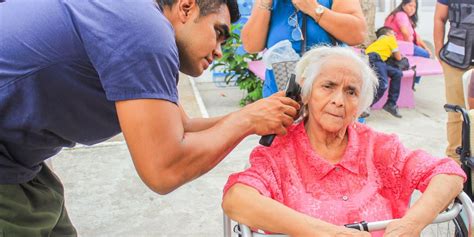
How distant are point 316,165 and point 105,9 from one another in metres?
1.15

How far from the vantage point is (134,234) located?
10.7 ft

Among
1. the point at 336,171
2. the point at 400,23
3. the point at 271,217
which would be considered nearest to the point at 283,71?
the point at 336,171

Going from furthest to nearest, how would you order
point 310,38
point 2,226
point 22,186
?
point 310,38 → point 22,186 → point 2,226

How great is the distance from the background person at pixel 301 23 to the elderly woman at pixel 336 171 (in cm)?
41

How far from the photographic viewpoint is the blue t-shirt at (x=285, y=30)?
2672 millimetres

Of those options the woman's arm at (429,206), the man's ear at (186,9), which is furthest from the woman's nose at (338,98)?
the man's ear at (186,9)

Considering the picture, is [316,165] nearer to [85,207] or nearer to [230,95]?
[85,207]

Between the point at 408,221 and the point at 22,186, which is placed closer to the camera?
the point at 22,186

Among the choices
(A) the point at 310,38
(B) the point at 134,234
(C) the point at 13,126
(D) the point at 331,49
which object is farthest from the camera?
(B) the point at 134,234

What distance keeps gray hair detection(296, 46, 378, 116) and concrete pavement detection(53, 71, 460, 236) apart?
148 centimetres

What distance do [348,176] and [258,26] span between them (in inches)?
40.6

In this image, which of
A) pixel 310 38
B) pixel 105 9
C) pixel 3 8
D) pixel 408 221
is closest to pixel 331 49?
pixel 310 38

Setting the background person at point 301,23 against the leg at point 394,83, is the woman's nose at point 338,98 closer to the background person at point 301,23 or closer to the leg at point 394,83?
the background person at point 301,23

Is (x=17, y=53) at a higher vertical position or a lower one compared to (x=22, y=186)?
higher
